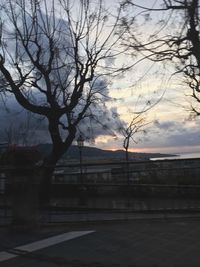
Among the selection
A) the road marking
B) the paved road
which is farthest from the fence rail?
the road marking

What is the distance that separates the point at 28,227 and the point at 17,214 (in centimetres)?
34

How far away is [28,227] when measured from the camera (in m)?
9.30

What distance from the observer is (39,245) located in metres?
7.98

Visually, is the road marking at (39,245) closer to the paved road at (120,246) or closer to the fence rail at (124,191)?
the paved road at (120,246)

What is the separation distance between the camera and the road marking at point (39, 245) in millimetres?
7520

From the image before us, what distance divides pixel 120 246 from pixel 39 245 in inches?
53.2

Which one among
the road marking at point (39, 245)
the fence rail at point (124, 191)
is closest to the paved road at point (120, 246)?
the road marking at point (39, 245)

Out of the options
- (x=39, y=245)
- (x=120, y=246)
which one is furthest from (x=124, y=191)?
(x=120, y=246)

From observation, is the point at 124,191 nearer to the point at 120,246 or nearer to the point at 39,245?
the point at 39,245

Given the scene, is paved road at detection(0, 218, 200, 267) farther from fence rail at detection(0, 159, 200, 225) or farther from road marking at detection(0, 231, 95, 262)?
fence rail at detection(0, 159, 200, 225)

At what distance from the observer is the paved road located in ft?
22.0

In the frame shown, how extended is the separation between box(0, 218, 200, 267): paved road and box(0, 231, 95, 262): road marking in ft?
0.48

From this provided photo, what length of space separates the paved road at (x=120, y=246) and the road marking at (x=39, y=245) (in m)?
0.15

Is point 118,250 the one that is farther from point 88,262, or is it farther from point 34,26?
point 34,26
